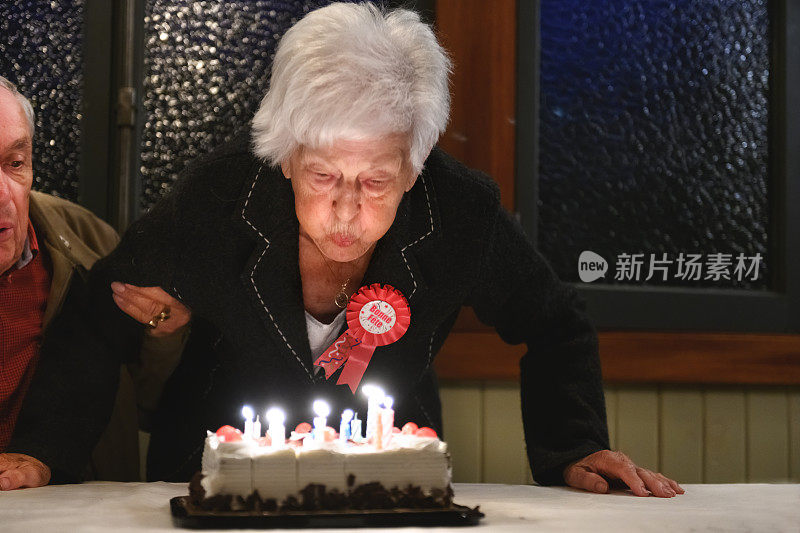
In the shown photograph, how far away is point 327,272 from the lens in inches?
76.8

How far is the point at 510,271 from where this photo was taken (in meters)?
2.02

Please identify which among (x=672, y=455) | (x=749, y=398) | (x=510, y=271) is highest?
(x=510, y=271)

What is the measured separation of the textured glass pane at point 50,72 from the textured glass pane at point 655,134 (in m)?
1.64

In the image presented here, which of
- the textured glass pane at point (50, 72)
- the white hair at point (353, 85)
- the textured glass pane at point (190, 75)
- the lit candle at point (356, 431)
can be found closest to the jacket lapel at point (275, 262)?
the white hair at point (353, 85)

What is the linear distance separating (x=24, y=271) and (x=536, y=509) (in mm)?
1506

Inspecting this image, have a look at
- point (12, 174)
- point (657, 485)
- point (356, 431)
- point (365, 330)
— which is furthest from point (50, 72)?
point (657, 485)

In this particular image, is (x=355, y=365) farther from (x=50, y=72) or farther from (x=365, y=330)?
(x=50, y=72)

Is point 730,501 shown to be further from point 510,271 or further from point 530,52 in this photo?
point 530,52

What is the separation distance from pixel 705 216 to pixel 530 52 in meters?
0.87

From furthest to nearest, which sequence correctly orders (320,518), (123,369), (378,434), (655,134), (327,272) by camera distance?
(655,134) → (123,369) → (327,272) → (378,434) → (320,518)

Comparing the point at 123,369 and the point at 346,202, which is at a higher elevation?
the point at 346,202

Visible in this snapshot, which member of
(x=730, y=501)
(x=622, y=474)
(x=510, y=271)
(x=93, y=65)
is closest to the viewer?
Result: (x=730, y=501)

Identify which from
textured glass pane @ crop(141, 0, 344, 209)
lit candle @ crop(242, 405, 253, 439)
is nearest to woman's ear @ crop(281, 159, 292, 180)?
lit candle @ crop(242, 405, 253, 439)

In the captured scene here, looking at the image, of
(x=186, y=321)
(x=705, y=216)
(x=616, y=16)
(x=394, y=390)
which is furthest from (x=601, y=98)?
(x=186, y=321)
